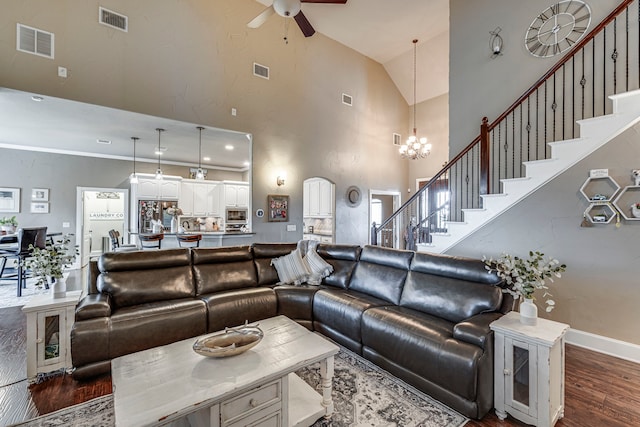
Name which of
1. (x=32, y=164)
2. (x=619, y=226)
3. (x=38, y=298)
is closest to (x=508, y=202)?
(x=619, y=226)

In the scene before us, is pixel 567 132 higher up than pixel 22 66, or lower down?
lower down

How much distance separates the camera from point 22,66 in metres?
3.40

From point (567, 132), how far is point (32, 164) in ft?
33.8

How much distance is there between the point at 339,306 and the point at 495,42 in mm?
4464

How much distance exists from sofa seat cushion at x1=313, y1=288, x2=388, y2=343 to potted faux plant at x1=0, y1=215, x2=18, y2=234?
7124 millimetres

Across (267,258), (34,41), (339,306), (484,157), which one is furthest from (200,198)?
(484,157)

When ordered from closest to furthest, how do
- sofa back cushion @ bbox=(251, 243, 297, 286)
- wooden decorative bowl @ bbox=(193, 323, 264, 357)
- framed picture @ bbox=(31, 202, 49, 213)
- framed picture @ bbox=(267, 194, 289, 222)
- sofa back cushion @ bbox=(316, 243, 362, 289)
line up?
wooden decorative bowl @ bbox=(193, 323, 264, 357) → sofa back cushion @ bbox=(316, 243, 362, 289) → sofa back cushion @ bbox=(251, 243, 297, 286) → framed picture @ bbox=(267, 194, 289, 222) → framed picture @ bbox=(31, 202, 49, 213)

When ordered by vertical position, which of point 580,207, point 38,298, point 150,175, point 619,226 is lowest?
point 38,298

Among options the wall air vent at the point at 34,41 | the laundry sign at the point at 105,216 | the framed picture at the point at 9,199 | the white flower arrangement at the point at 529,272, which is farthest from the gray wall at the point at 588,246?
the framed picture at the point at 9,199

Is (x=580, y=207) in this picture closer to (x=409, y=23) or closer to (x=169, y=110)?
(x=409, y=23)

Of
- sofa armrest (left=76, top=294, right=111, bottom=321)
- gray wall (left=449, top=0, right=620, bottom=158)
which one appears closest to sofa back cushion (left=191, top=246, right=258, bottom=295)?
sofa armrest (left=76, top=294, right=111, bottom=321)

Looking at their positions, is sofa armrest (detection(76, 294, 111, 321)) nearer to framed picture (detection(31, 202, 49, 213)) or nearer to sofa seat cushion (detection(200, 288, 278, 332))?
sofa seat cushion (detection(200, 288, 278, 332))

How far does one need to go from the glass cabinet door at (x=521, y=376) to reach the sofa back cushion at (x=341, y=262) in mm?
1877

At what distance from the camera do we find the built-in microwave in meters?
8.87
